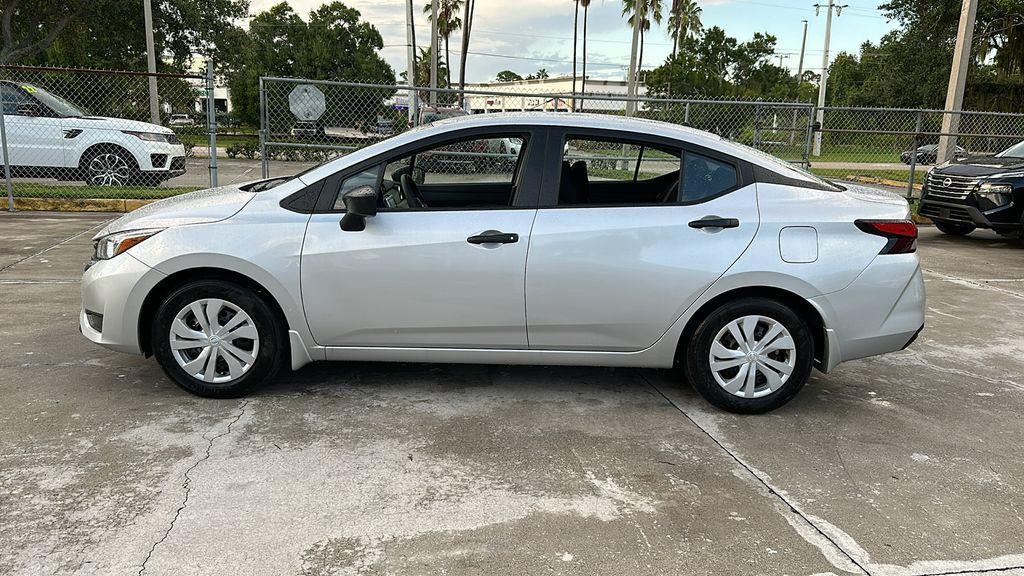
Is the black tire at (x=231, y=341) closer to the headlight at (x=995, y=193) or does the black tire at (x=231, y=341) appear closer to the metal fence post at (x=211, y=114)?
the metal fence post at (x=211, y=114)

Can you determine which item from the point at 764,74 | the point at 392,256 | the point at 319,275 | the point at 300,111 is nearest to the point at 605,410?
the point at 392,256

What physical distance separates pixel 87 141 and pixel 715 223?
36.3ft

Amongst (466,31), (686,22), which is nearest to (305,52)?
(466,31)

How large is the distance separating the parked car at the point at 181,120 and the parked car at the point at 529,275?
1046cm

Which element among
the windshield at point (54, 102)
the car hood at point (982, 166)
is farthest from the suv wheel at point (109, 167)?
the car hood at point (982, 166)

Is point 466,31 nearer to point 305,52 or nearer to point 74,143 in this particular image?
point 305,52

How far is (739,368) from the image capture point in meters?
4.16

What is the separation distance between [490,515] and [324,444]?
1.04 meters

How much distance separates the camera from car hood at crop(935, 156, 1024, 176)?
10.4 metres

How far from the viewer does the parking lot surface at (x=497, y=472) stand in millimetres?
2840

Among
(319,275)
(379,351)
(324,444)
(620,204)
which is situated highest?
(620,204)

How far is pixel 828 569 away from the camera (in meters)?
2.79

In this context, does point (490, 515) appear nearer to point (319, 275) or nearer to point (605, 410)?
point (605, 410)

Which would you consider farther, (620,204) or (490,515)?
(620,204)
